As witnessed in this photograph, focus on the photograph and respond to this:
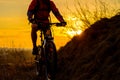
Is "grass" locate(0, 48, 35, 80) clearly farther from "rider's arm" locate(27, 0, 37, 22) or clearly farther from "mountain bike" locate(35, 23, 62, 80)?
"rider's arm" locate(27, 0, 37, 22)

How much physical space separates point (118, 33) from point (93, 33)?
1.56m

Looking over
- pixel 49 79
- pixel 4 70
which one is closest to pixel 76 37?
pixel 49 79

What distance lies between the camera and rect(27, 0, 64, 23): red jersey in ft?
41.8

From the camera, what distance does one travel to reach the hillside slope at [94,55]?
1060 centimetres

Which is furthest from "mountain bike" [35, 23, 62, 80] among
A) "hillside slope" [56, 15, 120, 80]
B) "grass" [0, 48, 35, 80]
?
"grass" [0, 48, 35, 80]

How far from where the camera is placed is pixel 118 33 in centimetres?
1154

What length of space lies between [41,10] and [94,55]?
202 cm

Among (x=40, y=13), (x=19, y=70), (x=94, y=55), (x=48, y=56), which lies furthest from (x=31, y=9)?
(x=19, y=70)

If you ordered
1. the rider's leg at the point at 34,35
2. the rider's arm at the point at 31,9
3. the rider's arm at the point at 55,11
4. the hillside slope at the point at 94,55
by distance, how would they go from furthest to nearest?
the rider's arm at the point at 55,11
the rider's leg at the point at 34,35
the rider's arm at the point at 31,9
the hillside slope at the point at 94,55

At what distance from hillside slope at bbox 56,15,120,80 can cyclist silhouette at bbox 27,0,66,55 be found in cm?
87

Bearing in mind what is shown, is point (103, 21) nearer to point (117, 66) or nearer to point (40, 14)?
point (40, 14)

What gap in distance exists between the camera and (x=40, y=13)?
12.9 meters

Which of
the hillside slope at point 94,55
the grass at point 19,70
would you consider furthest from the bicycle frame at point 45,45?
the grass at point 19,70

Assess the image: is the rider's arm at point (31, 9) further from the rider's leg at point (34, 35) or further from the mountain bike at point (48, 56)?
the mountain bike at point (48, 56)
